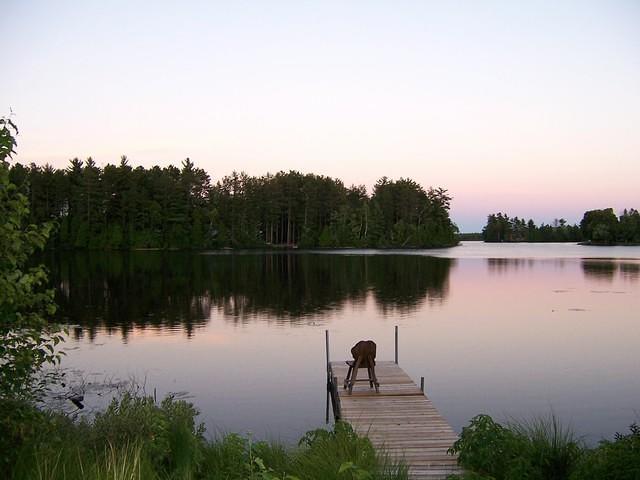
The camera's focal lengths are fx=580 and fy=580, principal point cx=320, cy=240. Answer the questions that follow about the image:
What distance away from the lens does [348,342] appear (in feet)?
85.4

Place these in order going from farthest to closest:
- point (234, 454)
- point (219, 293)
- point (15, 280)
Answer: point (219, 293) → point (234, 454) → point (15, 280)

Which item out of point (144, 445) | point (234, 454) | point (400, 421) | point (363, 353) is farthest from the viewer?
point (363, 353)

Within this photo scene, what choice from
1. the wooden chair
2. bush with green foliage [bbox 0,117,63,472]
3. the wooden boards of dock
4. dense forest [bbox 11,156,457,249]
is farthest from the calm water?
dense forest [bbox 11,156,457,249]

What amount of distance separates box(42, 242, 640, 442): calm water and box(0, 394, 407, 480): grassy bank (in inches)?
216

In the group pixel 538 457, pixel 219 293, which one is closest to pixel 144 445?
pixel 538 457

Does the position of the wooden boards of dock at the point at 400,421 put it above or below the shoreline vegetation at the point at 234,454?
A: below

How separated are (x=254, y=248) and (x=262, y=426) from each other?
363 feet

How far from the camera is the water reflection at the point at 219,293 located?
1278 inches

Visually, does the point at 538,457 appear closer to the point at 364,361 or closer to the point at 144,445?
the point at 144,445

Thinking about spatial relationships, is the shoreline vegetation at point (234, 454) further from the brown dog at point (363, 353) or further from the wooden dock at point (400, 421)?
the brown dog at point (363, 353)

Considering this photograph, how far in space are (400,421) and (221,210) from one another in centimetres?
11783

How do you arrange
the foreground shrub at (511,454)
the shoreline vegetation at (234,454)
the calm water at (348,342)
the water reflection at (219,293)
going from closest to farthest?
the shoreline vegetation at (234,454)
the foreground shrub at (511,454)
the calm water at (348,342)
the water reflection at (219,293)

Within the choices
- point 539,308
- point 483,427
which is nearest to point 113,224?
point 539,308

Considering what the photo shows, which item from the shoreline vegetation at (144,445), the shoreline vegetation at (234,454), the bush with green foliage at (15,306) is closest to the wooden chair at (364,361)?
the shoreline vegetation at (144,445)
